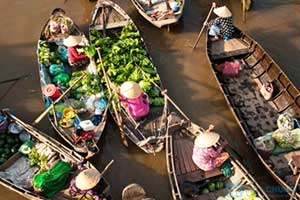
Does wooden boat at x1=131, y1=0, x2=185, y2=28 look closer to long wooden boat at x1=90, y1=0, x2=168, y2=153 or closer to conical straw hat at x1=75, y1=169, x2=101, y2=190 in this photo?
long wooden boat at x1=90, y1=0, x2=168, y2=153

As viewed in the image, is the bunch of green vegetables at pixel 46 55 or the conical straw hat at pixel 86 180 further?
the bunch of green vegetables at pixel 46 55

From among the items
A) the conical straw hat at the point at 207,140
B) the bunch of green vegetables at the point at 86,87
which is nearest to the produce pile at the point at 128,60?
the bunch of green vegetables at the point at 86,87

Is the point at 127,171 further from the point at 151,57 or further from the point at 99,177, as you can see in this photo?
the point at 151,57

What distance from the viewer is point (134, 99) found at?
32.2 ft

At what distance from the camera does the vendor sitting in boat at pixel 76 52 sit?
11.3 m

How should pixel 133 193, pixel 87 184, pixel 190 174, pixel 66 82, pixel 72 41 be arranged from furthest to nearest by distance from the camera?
pixel 72 41 < pixel 66 82 < pixel 190 174 < pixel 133 193 < pixel 87 184

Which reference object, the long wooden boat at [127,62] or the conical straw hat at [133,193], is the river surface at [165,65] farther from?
the conical straw hat at [133,193]

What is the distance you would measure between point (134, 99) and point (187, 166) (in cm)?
176

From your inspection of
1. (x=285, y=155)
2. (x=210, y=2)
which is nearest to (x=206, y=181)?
(x=285, y=155)

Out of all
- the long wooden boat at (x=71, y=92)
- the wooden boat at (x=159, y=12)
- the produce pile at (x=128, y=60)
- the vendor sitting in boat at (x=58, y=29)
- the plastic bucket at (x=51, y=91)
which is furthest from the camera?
the wooden boat at (x=159, y=12)

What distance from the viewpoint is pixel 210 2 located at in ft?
45.5

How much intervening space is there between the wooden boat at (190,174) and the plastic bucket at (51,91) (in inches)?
105

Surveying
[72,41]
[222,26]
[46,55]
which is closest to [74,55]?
[72,41]

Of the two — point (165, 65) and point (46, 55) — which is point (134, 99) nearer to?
point (165, 65)
